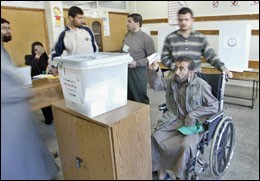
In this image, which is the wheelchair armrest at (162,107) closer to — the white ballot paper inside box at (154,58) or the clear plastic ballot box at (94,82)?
the clear plastic ballot box at (94,82)

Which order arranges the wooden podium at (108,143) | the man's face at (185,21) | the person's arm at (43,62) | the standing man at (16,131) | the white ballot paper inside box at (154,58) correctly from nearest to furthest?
1. the standing man at (16,131)
2. the man's face at (185,21)
3. the white ballot paper inside box at (154,58)
4. the wooden podium at (108,143)
5. the person's arm at (43,62)

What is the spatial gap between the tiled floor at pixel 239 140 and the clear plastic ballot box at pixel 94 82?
0.12 metres

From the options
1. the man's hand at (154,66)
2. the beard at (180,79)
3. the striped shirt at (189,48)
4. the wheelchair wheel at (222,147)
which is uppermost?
the striped shirt at (189,48)

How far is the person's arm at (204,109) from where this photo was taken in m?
1.12

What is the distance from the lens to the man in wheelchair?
1076mm

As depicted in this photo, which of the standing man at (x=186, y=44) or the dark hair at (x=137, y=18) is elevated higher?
the dark hair at (x=137, y=18)

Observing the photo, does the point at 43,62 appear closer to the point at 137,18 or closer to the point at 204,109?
the point at 137,18

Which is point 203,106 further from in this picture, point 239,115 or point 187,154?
point 239,115

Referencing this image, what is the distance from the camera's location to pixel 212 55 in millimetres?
583

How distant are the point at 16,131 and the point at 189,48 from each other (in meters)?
0.41

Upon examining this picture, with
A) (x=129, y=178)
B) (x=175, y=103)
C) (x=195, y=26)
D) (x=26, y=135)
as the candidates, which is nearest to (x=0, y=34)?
(x=26, y=135)

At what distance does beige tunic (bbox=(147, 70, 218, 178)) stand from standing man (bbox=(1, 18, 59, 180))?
0.75m

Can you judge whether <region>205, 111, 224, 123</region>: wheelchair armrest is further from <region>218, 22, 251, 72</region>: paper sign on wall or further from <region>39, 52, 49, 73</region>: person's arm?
<region>39, 52, 49, 73</region>: person's arm

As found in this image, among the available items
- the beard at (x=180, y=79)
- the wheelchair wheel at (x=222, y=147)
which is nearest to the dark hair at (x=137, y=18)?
the beard at (x=180, y=79)
